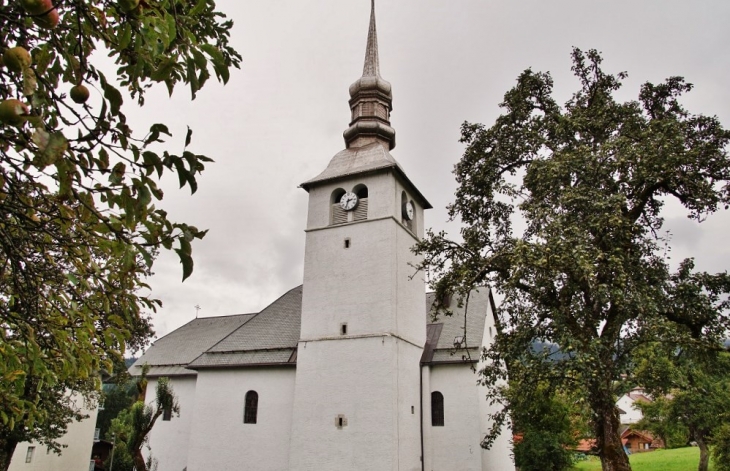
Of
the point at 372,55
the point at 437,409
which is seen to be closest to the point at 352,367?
the point at 437,409

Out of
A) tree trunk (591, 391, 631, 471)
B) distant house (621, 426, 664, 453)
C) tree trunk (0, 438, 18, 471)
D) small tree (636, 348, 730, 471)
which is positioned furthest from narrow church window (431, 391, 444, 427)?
distant house (621, 426, 664, 453)

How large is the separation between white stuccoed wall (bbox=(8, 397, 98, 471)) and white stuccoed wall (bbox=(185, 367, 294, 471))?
7046mm

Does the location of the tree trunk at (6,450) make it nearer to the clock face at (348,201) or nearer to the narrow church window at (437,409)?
the clock face at (348,201)

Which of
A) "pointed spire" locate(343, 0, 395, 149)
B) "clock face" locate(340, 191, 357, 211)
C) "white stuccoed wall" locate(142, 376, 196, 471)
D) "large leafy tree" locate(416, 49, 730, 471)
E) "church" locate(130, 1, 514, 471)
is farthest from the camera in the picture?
"pointed spire" locate(343, 0, 395, 149)

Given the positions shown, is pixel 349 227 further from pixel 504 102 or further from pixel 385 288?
pixel 504 102

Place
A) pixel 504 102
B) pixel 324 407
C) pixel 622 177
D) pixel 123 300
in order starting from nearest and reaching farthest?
pixel 123 300
pixel 622 177
pixel 504 102
pixel 324 407

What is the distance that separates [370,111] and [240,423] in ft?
44.8

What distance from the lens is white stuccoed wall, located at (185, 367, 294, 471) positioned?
17.3 m

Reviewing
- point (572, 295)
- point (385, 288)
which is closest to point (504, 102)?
point (572, 295)

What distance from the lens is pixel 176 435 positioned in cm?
2042

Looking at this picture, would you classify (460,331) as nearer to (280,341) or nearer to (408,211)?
(408,211)

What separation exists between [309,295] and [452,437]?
7.03 m

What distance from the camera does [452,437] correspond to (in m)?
17.1

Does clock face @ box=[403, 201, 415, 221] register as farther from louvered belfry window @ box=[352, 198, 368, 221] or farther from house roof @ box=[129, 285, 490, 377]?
house roof @ box=[129, 285, 490, 377]
